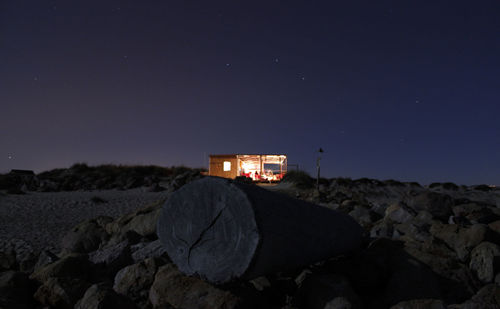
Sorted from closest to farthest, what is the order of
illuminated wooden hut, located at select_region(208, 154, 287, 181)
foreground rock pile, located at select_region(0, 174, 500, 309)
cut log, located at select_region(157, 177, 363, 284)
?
cut log, located at select_region(157, 177, 363, 284), foreground rock pile, located at select_region(0, 174, 500, 309), illuminated wooden hut, located at select_region(208, 154, 287, 181)

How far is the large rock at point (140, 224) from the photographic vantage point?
4.97 meters

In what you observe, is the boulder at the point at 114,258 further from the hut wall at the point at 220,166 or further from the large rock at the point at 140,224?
the hut wall at the point at 220,166

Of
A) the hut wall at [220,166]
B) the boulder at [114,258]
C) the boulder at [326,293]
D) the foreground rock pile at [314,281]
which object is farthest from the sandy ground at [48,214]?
the hut wall at [220,166]

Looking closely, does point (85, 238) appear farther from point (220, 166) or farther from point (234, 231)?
point (220, 166)

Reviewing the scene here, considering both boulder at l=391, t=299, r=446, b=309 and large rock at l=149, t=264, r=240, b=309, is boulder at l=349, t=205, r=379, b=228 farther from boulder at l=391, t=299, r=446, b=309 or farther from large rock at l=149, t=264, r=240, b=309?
large rock at l=149, t=264, r=240, b=309

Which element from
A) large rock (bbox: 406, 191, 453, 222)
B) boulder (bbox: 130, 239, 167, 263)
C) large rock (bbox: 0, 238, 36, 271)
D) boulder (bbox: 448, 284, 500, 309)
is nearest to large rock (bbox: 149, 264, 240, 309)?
boulder (bbox: 130, 239, 167, 263)

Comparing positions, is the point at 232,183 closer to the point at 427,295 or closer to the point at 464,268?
the point at 427,295

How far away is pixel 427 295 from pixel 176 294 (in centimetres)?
212

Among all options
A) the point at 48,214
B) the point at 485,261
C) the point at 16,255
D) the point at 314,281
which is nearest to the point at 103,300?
the point at 314,281

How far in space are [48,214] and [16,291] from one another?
7.15 metres

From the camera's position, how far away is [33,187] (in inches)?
635

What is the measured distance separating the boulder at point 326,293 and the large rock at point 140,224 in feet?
10.2

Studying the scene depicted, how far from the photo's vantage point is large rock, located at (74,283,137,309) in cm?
217

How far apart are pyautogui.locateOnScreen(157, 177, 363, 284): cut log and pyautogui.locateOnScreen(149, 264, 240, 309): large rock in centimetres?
8
